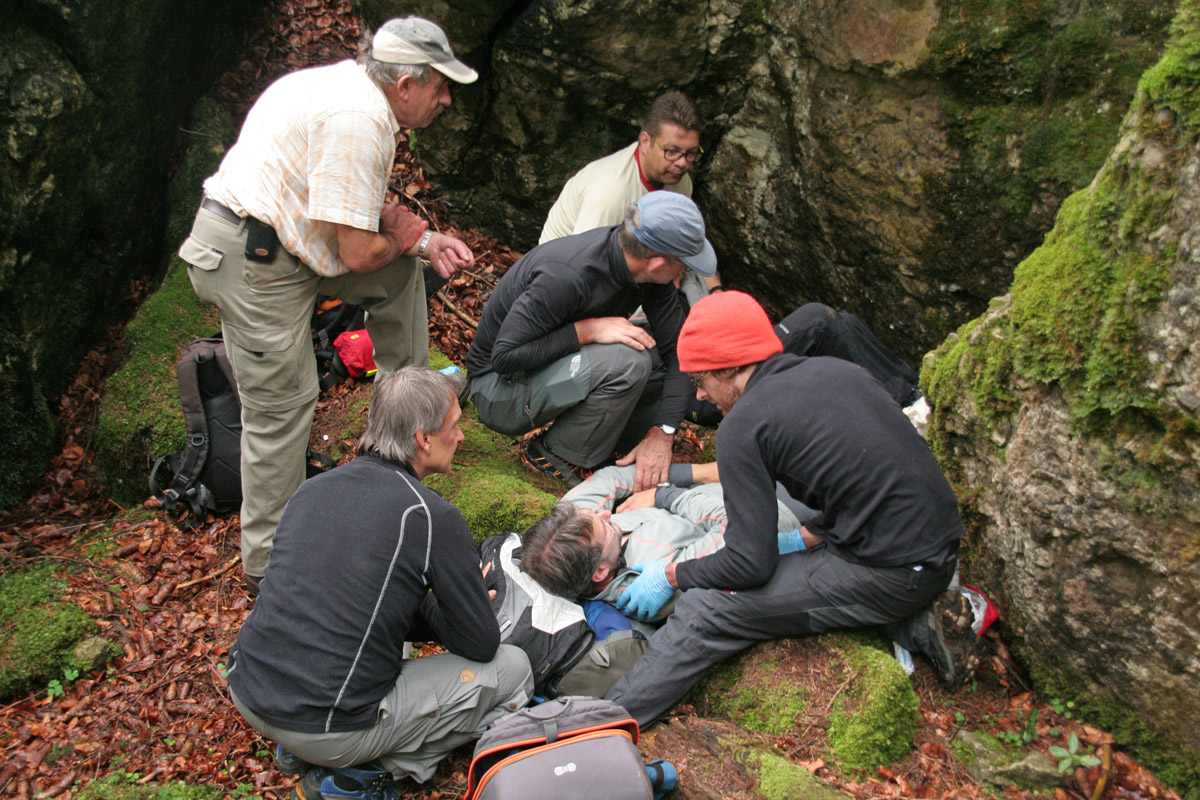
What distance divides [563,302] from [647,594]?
200 cm

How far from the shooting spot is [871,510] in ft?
12.1

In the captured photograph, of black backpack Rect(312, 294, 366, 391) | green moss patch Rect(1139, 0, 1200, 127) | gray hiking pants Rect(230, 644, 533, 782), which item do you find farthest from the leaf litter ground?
green moss patch Rect(1139, 0, 1200, 127)

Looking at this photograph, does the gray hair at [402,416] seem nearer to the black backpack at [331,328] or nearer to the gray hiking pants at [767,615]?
the gray hiking pants at [767,615]

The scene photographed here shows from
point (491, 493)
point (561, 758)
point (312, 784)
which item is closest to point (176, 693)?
point (312, 784)

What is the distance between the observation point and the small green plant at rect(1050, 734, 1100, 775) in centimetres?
342

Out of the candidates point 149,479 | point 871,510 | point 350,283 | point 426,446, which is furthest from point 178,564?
point 871,510

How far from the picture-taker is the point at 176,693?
435 cm

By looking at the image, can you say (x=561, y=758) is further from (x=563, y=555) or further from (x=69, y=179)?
(x=69, y=179)

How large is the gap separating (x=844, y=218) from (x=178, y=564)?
547cm

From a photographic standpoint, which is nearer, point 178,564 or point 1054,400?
point 1054,400

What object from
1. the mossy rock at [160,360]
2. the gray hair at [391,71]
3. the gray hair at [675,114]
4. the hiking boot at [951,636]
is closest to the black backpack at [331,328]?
the mossy rock at [160,360]

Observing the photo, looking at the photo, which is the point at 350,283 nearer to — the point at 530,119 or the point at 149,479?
the point at 149,479

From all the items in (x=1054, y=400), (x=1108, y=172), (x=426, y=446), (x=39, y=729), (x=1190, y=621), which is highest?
(x=1108, y=172)

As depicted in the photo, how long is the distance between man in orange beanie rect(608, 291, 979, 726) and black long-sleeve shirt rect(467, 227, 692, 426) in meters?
1.46
